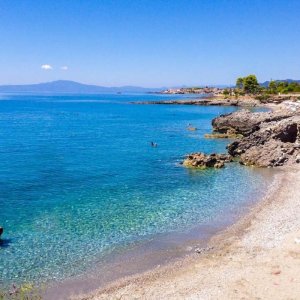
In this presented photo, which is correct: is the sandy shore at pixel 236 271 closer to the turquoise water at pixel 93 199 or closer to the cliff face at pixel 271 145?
the turquoise water at pixel 93 199

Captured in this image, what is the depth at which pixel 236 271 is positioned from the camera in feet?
74.0

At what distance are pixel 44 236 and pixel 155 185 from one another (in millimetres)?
16825

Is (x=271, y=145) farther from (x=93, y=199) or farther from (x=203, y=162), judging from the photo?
(x=93, y=199)

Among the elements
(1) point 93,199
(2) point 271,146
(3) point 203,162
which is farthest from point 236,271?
(2) point 271,146

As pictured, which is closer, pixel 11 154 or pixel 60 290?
pixel 60 290

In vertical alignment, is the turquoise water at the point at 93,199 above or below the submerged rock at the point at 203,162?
below

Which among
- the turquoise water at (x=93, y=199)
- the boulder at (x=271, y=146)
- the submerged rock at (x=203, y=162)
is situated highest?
Answer: the boulder at (x=271, y=146)

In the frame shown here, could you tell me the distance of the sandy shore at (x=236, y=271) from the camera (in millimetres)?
20250

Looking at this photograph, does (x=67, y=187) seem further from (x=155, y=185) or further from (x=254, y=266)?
(x=254, y=266)

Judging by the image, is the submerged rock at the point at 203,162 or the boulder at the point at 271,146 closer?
the boulder at the point at 271,146

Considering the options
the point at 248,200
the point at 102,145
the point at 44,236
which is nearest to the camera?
the point at 44,236

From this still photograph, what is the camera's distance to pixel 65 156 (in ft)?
202

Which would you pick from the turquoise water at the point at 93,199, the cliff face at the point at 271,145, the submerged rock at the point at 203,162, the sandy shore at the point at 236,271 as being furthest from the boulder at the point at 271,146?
the sandy shore at the point at 236,271

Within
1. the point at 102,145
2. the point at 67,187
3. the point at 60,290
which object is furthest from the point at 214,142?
the point at 60,290
